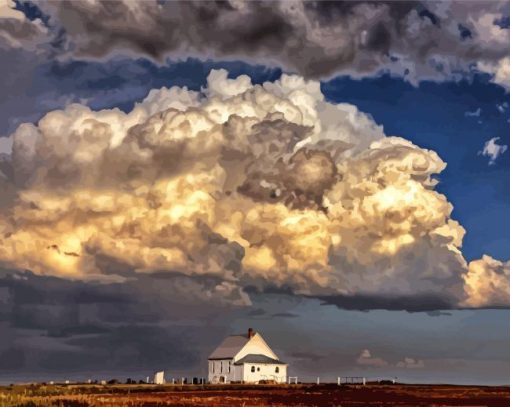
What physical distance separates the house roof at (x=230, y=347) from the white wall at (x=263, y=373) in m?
4.64

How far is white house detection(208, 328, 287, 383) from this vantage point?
151 m

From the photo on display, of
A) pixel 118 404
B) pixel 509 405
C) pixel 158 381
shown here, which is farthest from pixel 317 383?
pixel 118 404

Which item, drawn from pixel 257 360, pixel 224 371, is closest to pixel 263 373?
pixel 257 360

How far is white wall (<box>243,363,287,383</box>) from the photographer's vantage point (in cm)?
14975

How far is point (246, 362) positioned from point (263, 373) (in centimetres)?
400

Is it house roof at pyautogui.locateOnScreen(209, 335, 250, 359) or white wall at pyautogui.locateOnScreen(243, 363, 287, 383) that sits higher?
house roof at pyautogui.locateOnScreen(209, 335, 250, 359)

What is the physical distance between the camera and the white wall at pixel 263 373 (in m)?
150

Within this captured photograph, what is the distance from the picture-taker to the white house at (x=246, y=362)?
150625mm

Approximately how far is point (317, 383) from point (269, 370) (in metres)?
10.1

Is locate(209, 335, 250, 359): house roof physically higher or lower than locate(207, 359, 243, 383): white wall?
higher

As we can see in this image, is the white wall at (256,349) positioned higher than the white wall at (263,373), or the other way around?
the white wall at (256,349)

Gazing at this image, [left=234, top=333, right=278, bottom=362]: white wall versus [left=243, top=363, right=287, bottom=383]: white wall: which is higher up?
[left=234, top=333, right=278, bottom=362]: white wall

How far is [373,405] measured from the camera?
74188 millimetres

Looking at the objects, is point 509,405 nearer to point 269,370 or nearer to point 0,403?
point 0,403
